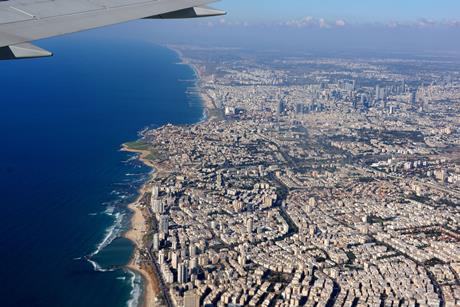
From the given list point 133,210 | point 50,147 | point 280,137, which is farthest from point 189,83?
point 133,210

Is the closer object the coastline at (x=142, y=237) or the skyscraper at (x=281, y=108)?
the coastline at (x=142, y=237)

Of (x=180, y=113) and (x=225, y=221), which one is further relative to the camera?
(x=180, y=113)

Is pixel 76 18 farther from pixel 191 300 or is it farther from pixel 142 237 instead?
pixel 142 237

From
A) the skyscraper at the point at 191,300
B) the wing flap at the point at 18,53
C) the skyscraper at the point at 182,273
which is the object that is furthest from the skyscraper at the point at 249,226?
the wing flap at the point at 18,53

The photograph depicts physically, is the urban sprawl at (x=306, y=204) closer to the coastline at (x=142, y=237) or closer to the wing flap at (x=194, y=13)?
the coastline at (x=142, y=237)

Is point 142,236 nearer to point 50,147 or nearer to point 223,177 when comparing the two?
point 223,177

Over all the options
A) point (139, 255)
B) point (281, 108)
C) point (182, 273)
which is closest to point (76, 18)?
point (182, 273)
